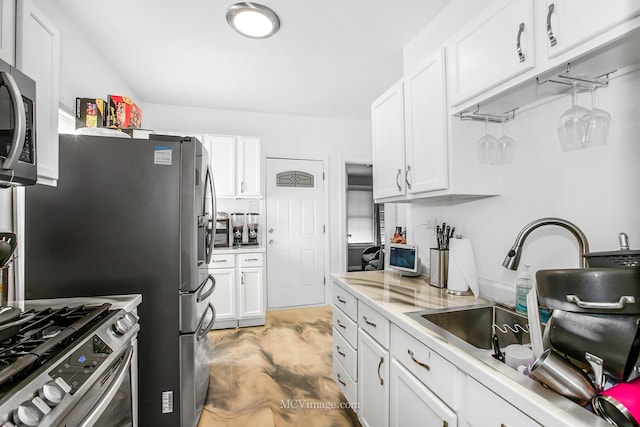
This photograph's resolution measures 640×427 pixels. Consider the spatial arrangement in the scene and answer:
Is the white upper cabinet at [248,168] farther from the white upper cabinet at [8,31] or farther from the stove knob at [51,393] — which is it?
the stove knob at [51,393]

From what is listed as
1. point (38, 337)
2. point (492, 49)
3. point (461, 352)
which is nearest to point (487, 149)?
point (492, 49)

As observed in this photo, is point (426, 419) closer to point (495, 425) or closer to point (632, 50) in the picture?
point (495, 425)

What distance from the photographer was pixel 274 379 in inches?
91.5

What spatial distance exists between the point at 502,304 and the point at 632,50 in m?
1.11

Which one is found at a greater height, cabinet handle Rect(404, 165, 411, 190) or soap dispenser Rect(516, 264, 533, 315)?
cabinet handle Rect(404, 165, 411, 190)

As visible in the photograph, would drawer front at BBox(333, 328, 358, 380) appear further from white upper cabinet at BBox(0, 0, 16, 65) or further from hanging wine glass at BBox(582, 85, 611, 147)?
white upper cabinet at BBox(0, 0, 16, 65)

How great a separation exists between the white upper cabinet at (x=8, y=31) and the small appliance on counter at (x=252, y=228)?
2864 mm

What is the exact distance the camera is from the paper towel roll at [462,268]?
5.27 ft

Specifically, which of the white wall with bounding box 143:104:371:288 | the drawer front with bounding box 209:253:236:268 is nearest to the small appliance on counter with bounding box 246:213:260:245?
the drawer front with bounding box 209:253:236:268

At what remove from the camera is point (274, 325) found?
3482 millimetres

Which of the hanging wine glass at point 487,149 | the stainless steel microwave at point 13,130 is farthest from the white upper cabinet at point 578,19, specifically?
the stainless steel microwave at point 13,130

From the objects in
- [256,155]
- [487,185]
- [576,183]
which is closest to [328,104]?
A: [256,155]

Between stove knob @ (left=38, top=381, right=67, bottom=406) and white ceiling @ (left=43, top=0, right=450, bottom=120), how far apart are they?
220 centimetres

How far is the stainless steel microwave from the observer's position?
34.2 inches
